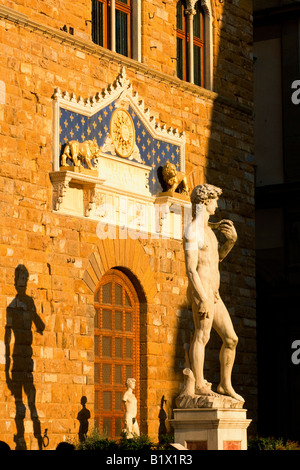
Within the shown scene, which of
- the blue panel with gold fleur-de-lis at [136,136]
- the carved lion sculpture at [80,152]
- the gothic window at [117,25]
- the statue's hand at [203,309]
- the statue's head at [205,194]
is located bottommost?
the statue's hand at [203,309]

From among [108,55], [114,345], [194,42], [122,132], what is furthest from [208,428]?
[194,42]

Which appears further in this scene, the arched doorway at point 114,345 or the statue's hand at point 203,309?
the arched doorway at point 114,345

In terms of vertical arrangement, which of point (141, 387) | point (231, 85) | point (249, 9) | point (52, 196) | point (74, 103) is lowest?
point (141, 387)

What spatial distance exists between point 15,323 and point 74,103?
3.76 metres

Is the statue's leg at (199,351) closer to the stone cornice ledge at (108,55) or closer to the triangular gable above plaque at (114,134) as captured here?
the triangular gable above plaque at (114,134)

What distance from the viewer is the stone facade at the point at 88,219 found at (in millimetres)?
16984

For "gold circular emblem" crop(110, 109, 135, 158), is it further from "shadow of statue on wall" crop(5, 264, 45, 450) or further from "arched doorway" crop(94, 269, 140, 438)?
"shadow of statue on wall" crop(5, 264, 45, 450)

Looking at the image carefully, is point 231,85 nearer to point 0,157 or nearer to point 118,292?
point 118,292

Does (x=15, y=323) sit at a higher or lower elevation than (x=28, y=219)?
lower

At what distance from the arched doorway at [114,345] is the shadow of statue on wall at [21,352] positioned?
1.81 metres

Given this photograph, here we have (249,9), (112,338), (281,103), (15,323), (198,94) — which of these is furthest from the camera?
(281,103)

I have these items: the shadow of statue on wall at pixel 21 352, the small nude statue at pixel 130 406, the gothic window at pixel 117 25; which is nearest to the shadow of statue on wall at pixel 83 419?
the small nude statue at pixel 130 406

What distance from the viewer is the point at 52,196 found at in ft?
57.8

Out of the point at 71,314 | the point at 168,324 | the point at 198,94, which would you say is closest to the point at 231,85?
the point at 198,94
